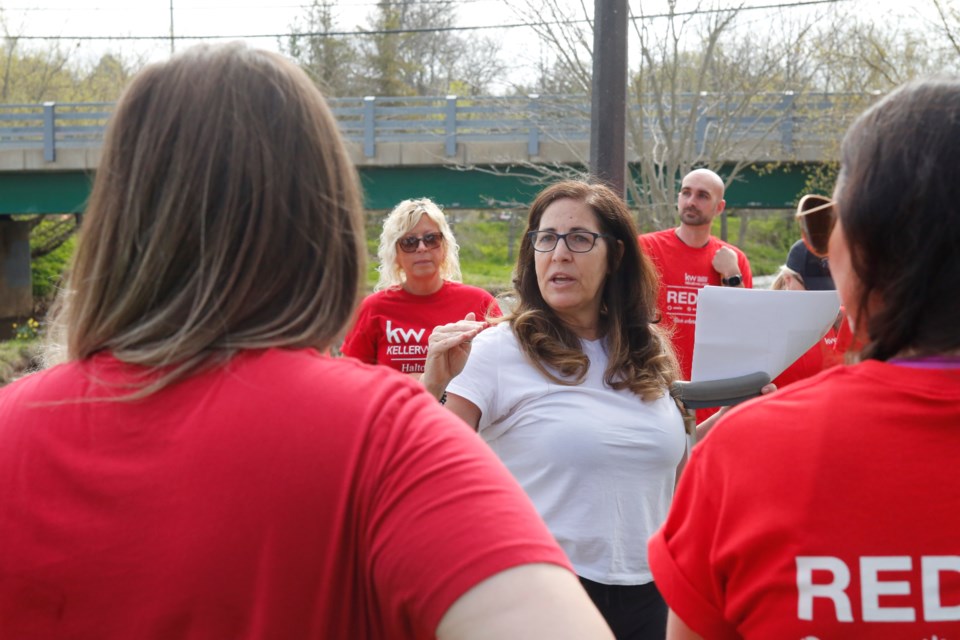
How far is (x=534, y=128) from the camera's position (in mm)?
20219

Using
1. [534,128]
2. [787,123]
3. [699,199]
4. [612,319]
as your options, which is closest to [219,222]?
[612,319]

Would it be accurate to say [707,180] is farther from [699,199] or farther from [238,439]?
[238,439]

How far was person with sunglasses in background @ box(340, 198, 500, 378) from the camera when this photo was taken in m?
5.54

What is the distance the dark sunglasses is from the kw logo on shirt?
396 centimetres

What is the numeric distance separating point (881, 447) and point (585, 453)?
1.70 m

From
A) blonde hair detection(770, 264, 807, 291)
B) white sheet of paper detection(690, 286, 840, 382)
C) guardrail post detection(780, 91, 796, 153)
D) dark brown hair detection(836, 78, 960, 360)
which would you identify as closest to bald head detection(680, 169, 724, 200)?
blonde hair detection(770, 264, 807, 291)

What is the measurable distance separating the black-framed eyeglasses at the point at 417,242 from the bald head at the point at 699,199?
68.9 inches

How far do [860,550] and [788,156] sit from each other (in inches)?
768

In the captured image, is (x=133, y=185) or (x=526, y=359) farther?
(x=526, y=359)

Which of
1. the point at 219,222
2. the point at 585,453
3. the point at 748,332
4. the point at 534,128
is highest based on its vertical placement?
the point at 534,128

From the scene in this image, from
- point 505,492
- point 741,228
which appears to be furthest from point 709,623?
point 741,228

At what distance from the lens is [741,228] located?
47000 millimetres

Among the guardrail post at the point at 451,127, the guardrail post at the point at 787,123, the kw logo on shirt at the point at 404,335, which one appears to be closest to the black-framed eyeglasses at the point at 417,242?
the kw logo on shirt at the point at 404,335

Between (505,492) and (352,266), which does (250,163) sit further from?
(505,492)
